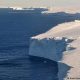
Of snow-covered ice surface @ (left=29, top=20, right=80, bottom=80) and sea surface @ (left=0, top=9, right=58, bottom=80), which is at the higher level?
snow-covered ice surface @ (left=29, top=20, right=80, bottom=80)

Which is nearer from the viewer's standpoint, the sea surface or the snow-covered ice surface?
the snow-covered ice surface

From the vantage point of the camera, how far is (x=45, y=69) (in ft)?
210

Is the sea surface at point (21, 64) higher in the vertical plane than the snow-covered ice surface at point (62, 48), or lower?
lower

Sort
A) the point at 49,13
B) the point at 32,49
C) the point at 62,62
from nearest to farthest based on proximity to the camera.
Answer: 1. the point at 62,62
2. the point at 32,49
3. the point at 49,13

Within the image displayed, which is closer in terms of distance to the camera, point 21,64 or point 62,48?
point 62,48

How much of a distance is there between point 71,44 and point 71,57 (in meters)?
9.30

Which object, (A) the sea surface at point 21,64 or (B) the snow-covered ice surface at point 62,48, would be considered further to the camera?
(A) the sea surface at point 21,64

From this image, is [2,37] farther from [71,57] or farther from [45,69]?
[71,57]

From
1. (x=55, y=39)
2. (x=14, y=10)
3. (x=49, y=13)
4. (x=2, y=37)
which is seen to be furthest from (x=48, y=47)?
(x=14, y=10)

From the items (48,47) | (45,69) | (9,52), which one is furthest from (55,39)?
(9,52)

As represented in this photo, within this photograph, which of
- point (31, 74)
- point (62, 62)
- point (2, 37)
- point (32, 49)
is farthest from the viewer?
point (2, 37)

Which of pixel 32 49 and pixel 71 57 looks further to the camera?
pixel 32 49

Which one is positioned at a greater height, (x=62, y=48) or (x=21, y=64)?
(x=62, y=48)

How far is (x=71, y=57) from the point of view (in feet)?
173
